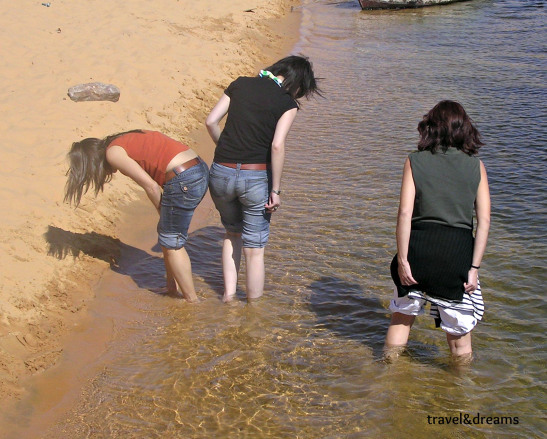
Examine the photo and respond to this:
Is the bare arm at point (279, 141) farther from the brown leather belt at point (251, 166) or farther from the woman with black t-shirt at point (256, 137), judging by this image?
the brown leather belt at point (251, 166)

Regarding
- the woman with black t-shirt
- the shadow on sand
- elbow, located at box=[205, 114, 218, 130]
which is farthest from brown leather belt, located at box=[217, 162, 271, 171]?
the shadow on sand

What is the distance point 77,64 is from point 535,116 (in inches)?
269

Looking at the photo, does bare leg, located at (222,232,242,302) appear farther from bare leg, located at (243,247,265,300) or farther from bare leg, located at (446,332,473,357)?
bare leg, located at (446,332,473,357)

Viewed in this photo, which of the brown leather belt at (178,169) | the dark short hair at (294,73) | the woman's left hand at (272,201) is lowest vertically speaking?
the woman's left hand at (272,201)

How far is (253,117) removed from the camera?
471cm

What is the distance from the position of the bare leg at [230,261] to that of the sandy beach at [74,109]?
1077 mm

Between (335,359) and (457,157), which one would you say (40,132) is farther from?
(457,157)

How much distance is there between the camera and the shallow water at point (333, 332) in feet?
13.1

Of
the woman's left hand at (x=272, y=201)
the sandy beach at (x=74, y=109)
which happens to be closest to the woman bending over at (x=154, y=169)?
the woman's left hand at (x=272, y=201)

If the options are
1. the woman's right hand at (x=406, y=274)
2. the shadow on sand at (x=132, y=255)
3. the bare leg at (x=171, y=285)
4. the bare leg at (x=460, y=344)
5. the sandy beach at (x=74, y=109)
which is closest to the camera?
the woman's right hand at (x=406, y=274)

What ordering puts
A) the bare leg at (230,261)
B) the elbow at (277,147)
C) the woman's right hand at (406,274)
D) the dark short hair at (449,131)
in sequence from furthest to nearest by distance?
the bare leg at (230,261), the elbow at (277,147), the woman's right hand at (406,274), the dark short hair at (449,131)

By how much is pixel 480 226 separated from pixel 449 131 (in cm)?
55

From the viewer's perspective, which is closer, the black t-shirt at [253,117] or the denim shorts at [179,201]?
the black t-shirt at [253,117]

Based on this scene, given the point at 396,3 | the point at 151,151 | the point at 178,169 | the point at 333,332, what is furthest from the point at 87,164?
the point at 396,3
